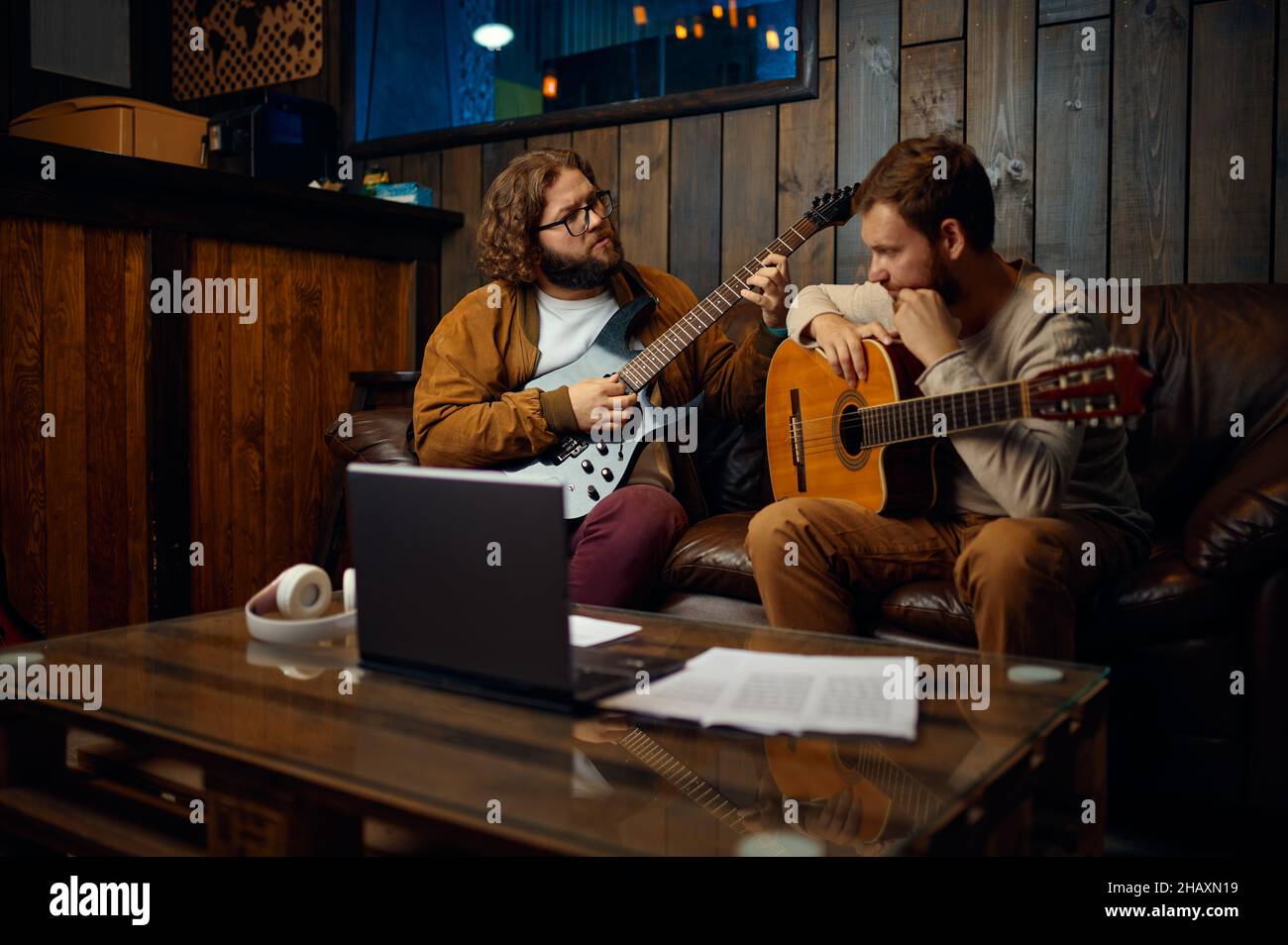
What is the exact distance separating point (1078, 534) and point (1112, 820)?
514 mm

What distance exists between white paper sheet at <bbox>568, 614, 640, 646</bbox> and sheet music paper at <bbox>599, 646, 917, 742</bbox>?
0.16m

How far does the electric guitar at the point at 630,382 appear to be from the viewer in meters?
2.18

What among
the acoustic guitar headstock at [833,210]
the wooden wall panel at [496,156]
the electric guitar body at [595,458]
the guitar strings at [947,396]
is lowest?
the electric guitar body at [595,458]

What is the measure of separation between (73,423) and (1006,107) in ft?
7.76

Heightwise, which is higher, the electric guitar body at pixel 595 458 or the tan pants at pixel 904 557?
the electric guitar body at pixel 595 458

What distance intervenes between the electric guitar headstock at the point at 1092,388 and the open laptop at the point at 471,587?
2.26ft

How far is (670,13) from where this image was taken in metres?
2.96

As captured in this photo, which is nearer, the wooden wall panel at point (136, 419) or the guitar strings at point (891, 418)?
the guitar strings at point (891, 418)

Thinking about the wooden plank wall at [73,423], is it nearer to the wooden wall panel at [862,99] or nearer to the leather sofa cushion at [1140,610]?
the wooden wall panel at [862,99]

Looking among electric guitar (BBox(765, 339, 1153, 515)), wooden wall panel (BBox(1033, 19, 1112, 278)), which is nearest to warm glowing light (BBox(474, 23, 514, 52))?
wooden wall panel (BBox(1033, 19, 1112, 278))

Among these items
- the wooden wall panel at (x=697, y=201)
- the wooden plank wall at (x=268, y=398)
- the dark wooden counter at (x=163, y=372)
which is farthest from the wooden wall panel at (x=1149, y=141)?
the wooden plank wall at (x=268, y=398)

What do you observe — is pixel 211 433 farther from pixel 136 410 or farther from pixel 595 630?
pixel 595 630

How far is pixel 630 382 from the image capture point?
2.20 m

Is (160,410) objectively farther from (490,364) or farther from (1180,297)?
(1180,297)
